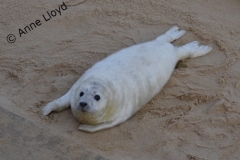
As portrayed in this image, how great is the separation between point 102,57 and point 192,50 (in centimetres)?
95

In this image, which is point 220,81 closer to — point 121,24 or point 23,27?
point 121,24

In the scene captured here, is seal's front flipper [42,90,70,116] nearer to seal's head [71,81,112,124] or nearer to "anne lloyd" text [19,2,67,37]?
seal's head [71,81,112,124]

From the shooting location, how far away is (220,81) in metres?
5.18

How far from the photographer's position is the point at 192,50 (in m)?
5.49

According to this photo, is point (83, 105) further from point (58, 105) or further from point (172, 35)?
point (172, 35)

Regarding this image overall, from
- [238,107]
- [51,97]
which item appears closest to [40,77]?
[51,97]

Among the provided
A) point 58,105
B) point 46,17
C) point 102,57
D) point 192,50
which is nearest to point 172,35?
point 192,50

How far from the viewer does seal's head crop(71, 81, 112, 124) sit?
4.32 meters

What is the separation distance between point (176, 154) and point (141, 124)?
0.43 m

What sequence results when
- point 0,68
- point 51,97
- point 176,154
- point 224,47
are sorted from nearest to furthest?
point 176,154
point 51,97
point 0,68
point 224,47

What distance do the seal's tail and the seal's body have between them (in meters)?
0.01

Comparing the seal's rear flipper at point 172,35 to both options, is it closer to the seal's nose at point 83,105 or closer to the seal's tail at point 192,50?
the seal's tail at point 192,50

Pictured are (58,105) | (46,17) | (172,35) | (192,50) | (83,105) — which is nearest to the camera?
(83,105)

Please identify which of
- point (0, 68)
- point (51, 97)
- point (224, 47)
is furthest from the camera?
point (224, 47)
